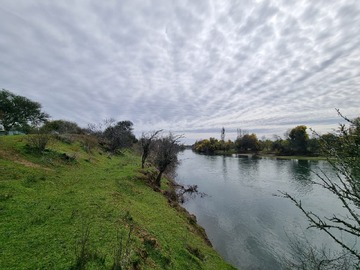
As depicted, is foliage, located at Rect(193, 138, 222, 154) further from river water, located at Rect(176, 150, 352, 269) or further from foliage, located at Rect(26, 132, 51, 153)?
foliage, located at Rect(26, 132, 51, 153)

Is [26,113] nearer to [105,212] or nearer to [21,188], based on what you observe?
[21,188]

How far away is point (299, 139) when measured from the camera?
295 ft

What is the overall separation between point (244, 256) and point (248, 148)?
120m

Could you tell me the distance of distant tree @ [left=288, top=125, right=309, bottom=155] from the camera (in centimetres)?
8875

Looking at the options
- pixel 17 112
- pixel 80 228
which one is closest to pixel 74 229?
pixel 80 228

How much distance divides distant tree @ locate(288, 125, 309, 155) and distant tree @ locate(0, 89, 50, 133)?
90018 mm

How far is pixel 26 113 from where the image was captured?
53.7 m

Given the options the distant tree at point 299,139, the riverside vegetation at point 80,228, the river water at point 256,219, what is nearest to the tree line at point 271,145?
the distant tree at point 299,139

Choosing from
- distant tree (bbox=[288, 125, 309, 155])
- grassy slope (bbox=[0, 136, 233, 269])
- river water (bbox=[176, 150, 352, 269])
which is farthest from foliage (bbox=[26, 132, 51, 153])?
distant tree (bbox=[288, 125, 309, 155])

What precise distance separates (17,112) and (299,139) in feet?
314

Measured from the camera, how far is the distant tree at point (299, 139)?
291ft

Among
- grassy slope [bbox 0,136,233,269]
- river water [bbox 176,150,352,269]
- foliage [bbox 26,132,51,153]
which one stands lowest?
river water [bbox 176,150,352,269]

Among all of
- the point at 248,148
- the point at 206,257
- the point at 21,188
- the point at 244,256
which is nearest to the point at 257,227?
the point at 244,256

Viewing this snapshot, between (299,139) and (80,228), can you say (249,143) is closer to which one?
(299,139)
